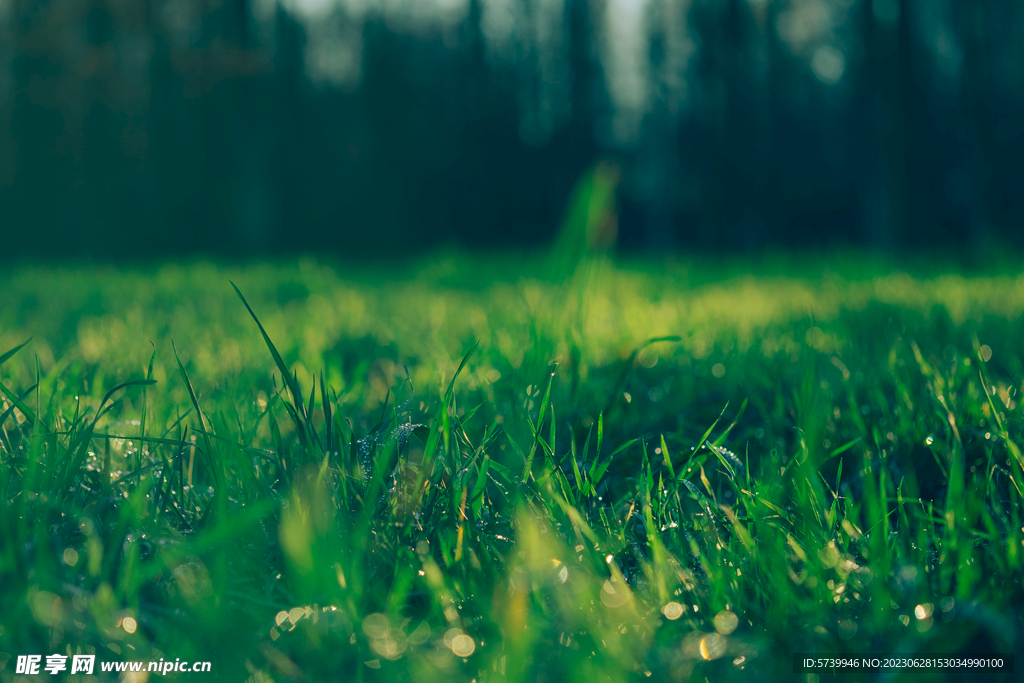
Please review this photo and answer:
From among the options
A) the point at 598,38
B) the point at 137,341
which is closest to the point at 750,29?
the point at 598,38

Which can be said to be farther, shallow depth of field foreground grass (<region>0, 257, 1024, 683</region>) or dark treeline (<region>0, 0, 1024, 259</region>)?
dark treeline (<region>0, 0, 1024, 259</region>)

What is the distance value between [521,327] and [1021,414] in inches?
49.4

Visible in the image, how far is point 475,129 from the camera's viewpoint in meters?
15.0

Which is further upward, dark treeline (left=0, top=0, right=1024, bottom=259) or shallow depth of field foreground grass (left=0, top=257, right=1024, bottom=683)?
dark treeline (left=0, top=0, right=1024, bottom=259)

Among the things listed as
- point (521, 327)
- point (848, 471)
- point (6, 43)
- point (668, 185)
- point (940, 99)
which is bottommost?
point (848, 471)

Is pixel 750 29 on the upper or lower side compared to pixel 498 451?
upper

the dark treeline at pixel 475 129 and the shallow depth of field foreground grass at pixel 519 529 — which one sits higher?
the dark treeline at pixel 475 129

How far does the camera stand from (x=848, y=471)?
1.08 metres

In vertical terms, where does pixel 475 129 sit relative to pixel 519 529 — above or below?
above

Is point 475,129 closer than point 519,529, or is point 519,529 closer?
point 519,529

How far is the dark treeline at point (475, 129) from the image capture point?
1133cm

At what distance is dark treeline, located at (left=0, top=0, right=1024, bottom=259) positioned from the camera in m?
11.3

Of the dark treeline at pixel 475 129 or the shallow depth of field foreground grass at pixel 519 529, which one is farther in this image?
the dark treeline at pixel 475 129

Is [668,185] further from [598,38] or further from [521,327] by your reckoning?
[521,327]
